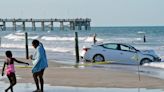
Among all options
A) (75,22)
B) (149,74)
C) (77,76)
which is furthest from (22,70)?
(75,22)

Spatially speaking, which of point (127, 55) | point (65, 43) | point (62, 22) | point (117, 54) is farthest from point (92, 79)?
point (62, 22)

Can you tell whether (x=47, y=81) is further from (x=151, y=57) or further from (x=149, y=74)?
(x=151, y=57)

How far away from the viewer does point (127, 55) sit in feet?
101

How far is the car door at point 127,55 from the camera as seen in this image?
30.7 metres

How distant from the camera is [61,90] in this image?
17047 mm

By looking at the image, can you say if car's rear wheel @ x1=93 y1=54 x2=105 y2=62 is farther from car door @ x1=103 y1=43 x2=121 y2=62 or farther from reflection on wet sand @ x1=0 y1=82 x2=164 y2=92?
reflection on wet sand @ x1=0 y1=82 x2=164 y2=92

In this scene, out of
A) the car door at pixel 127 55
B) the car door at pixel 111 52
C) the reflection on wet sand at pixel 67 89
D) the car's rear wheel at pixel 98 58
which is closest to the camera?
the reflection on wet sand at pixel 67 89

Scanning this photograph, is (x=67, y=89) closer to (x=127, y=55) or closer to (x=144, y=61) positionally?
(x=144, y=61)

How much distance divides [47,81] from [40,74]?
133 inches

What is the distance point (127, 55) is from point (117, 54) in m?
0.64

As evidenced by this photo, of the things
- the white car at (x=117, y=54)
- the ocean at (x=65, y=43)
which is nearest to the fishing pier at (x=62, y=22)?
the ocean at (x=65, y=43)

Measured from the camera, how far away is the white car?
30234mm

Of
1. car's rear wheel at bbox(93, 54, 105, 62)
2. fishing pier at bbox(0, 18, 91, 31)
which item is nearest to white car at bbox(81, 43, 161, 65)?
car's rear wheel at bbox(93, 54, 105, 62)

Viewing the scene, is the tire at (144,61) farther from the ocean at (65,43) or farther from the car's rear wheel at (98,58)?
the ocean at (65,43)
